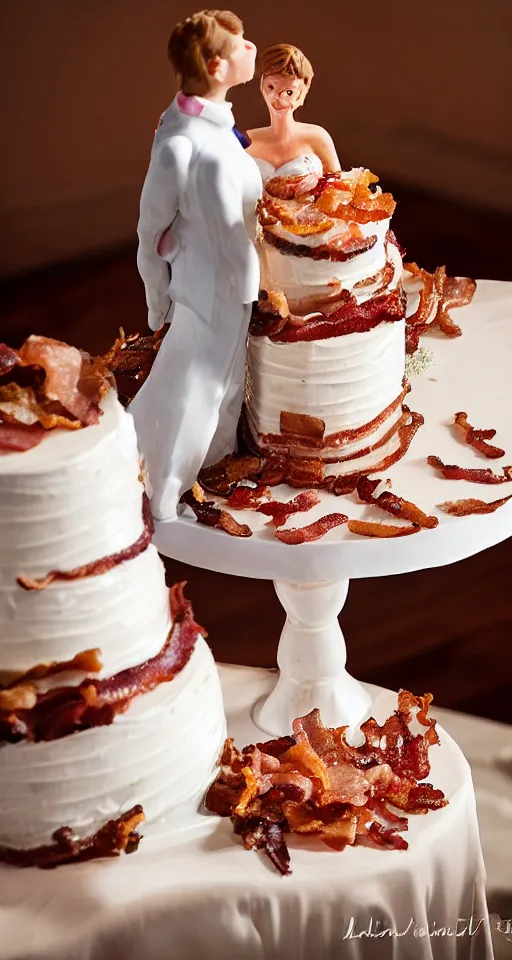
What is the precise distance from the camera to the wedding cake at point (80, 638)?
1.70 m

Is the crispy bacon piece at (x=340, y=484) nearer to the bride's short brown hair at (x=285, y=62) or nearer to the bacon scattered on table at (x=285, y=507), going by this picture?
the bacon scattered on table at (x=285, y=507)

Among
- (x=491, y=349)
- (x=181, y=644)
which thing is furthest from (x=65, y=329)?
(x=181, y=644)

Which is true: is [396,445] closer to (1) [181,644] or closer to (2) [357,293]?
(2) [357,293]

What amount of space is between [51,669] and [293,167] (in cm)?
85

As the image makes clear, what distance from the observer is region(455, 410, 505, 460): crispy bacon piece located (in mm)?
2182

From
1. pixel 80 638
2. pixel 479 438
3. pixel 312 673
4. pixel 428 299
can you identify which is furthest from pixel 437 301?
pixel 80 638

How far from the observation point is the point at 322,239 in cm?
203

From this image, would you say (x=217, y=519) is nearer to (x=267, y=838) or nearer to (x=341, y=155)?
(x=267, y=838)

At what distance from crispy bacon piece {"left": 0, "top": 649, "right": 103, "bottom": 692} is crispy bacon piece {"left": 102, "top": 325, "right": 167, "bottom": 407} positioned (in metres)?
0.56

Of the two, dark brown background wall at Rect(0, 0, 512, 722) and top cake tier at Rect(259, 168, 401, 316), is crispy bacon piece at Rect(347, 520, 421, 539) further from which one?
dark brown background wall at Rect(0, 0, 512, 722)

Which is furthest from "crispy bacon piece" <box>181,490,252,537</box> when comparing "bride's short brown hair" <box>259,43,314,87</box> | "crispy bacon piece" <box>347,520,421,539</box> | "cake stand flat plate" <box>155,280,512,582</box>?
"bride's short brown hair" <box>259,43,314,87</box>

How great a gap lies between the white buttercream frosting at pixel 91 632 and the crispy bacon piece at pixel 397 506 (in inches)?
13.7

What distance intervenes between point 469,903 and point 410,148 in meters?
2.16

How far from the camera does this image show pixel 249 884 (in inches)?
72.4
